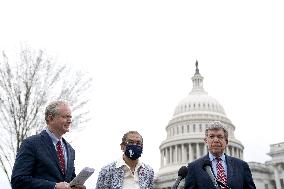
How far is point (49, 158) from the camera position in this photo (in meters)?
5.28

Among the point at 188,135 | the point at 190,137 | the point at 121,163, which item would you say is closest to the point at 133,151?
the point at 121,163

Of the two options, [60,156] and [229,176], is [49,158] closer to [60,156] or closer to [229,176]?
[60,156]

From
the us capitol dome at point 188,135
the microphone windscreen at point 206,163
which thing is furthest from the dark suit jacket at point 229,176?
the us capitol dome at point 188,135

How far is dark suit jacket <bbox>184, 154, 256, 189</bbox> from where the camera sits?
19.5 ft

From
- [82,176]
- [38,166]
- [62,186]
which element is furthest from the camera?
[38,166]

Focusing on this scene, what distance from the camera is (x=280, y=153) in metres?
69.2

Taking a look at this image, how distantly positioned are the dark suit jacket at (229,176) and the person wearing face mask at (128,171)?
1.96ft

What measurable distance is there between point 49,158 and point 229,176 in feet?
7.72

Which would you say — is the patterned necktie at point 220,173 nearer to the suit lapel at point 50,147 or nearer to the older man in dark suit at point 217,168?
the older man in dark suit at point 217,168

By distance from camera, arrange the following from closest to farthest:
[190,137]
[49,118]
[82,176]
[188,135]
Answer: [82,176] → [49,118] → [190,137] → [188,135]

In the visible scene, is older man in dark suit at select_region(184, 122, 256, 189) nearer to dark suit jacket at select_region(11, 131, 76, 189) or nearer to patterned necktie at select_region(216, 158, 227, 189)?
patterned necktie at select_region(216, 158, 227, 189)

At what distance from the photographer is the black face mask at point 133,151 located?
6.05 metres

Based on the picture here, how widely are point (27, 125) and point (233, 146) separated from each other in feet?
235

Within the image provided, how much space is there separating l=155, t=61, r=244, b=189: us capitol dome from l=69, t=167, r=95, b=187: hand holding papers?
7563 centimetres
